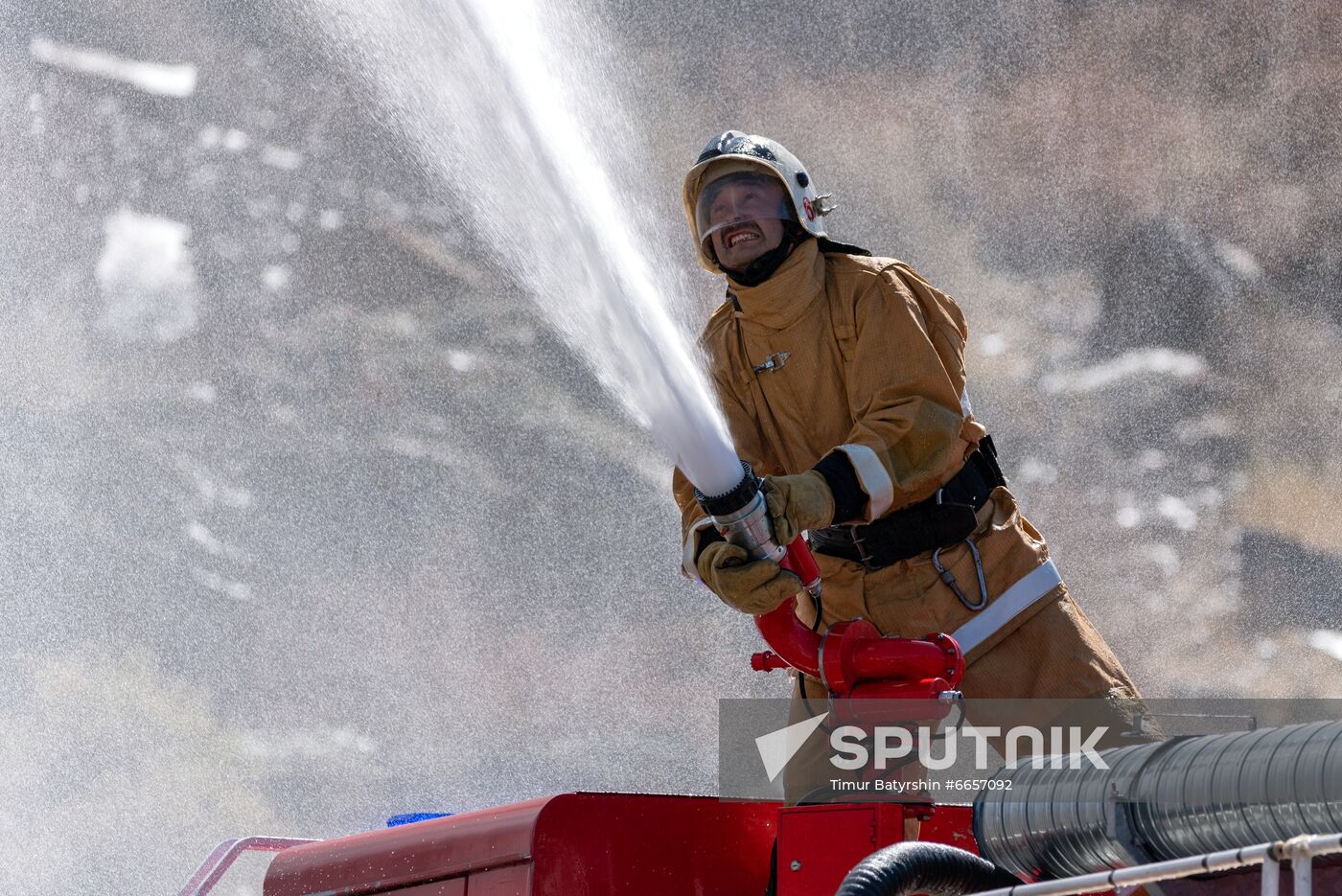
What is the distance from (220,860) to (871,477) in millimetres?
2629

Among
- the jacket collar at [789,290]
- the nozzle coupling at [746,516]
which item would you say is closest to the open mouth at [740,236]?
the jacket collar at [789,290]

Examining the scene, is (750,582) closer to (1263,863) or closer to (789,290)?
(789,290)

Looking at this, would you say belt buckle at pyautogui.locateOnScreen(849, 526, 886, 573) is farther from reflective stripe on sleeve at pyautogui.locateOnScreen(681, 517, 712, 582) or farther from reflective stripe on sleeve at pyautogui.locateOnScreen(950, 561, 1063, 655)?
reflective stripe on sleeve at pyautogui.locateOnScreen(681, 517, 712, 582)

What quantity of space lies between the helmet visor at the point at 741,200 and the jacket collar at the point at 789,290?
13cm

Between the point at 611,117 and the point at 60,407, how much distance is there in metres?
9.87

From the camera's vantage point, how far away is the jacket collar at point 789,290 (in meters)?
4.51

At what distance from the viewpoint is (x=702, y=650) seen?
13922 mm

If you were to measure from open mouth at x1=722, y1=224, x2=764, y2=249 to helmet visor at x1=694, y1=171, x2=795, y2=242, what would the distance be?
2cm

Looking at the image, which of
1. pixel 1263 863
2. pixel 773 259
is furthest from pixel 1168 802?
pixel 773 259

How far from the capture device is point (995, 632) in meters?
4.39

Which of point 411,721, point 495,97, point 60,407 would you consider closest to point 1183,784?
point 495,97

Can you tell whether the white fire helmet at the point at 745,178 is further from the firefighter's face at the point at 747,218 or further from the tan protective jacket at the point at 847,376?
the tan protective jacket at the point at 847,376

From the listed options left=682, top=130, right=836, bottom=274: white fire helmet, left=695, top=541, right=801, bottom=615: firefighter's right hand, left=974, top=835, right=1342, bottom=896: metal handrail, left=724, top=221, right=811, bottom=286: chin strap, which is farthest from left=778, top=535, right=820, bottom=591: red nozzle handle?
left=974, top=835, right=1342, bottom=896: metal handrail

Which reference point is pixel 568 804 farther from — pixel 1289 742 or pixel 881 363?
pixel 1289 742
